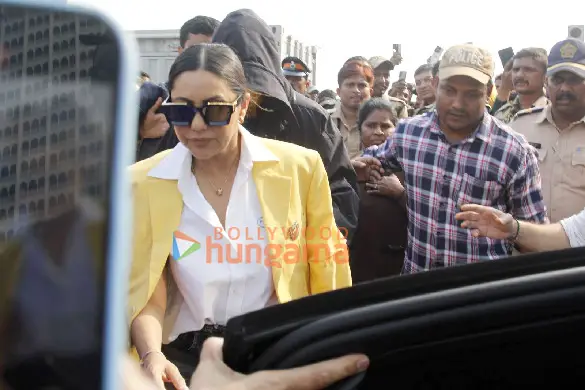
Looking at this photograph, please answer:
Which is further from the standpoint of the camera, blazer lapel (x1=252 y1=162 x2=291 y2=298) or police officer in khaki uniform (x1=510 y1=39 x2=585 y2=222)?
police officer in khaki uniform (x1=510 y1=39 x2=585 y2=222)

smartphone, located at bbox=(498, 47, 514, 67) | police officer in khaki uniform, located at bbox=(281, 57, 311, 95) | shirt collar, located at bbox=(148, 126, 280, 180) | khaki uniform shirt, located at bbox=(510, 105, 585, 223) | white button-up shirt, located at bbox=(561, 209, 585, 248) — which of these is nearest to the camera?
shirt collar, located at bbox=(148, 126, 280, 180)

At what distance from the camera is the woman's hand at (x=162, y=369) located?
1713 millimetres

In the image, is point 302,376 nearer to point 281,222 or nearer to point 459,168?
point 281,222

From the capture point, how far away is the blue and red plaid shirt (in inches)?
107

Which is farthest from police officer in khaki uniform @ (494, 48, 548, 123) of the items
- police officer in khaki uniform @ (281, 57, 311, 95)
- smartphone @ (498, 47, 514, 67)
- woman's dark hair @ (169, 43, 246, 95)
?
woman's dark hair @ (169, 43, 246, 95)

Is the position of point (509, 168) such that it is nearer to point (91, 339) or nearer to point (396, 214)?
point (396, 214)

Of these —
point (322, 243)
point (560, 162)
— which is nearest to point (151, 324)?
point (322, 243)

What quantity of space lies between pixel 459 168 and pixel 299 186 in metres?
0.94

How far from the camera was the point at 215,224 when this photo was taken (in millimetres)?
2041

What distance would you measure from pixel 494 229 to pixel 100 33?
2.15 metres

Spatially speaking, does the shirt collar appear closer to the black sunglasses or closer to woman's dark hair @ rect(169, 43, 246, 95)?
the black sunglasses

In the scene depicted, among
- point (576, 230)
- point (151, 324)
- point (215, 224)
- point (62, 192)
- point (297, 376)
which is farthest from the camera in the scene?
point (576, 230)

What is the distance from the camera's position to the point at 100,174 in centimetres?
48

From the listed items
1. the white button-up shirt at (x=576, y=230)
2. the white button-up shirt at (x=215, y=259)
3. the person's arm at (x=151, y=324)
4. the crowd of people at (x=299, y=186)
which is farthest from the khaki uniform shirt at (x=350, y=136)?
the person's arm at (x=151, y=324)
